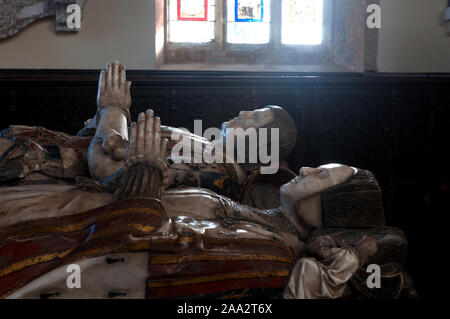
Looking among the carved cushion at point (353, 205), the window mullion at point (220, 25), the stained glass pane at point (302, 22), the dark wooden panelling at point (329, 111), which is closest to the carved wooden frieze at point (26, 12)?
the dark wooden panelling at point (329, 111)

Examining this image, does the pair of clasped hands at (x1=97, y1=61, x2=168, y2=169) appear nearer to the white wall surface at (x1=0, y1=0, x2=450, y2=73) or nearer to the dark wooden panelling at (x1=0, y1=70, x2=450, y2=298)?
the dark wooden panelling at (x1=0, y1=70, x2=450, y2=298)

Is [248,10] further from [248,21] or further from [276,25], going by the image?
[276,25]

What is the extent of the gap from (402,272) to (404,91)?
3.36m

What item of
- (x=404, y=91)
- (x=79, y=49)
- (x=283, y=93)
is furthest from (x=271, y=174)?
(x=79, y=49)

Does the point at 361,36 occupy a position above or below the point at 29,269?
above

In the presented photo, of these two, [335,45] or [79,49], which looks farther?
[335,45]

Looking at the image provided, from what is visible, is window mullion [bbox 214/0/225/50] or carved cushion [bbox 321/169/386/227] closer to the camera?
carved cushion [bbox 321/169/386/227]

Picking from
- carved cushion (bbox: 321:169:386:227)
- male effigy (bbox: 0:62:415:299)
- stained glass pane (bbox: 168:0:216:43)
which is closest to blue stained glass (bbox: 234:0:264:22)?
stained glass pane (bbox: 168:0:216:43)

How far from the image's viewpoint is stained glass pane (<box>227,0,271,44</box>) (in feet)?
21.9

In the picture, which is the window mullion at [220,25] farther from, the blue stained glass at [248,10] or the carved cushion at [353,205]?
the carved cushion at [353,205]

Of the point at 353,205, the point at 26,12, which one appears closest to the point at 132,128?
the point at 353,205
